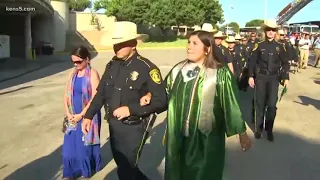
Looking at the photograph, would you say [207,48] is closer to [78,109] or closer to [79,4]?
[78,109]

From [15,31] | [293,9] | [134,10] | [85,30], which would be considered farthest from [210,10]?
[15,31]

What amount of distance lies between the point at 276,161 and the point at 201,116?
2996 millimetres

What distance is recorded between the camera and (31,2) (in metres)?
25.4

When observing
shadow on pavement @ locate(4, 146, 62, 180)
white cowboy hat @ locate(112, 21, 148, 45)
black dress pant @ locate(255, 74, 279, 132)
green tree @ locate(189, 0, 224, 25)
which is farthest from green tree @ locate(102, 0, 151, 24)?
white cowboy hat @ locate(112, 21, 148, 45)

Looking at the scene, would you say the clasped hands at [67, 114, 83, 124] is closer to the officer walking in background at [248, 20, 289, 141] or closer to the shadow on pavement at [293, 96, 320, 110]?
the officer walking in background at [248, 20, 289, 141]

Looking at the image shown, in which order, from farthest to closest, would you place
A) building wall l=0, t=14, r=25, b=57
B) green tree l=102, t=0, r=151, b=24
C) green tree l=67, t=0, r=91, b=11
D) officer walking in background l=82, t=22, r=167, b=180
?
green tree l=67, t=0, r=91, b=11
green tree l=102, t=0, r=151, b=24
building wall l=0, t=14, r=25, b=57
officer walking in background l=82, t=22, r=167, b=180

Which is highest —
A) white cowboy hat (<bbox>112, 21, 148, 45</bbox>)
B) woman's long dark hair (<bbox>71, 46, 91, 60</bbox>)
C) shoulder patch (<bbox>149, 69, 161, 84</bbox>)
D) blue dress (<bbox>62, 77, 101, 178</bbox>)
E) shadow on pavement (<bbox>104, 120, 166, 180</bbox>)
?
white cowboy hat (<bbox>112, 21, 148, 45</bbox>)

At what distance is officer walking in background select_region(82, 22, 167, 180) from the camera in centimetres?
377

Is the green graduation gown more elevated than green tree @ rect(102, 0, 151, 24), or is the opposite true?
green tree @ rect(102, 0, 151, 24)

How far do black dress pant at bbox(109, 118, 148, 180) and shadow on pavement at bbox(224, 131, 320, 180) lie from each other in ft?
4.77

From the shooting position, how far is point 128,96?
379 cm

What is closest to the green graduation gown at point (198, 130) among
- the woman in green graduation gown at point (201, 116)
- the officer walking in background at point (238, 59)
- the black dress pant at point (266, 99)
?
the woman in green graduation gown at point (201, 116)

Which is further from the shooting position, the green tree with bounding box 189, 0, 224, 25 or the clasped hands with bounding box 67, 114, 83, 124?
the green tree with bounding box 189, 0, 224, 25

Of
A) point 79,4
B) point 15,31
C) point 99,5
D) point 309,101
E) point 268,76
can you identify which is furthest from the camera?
point 79,4
